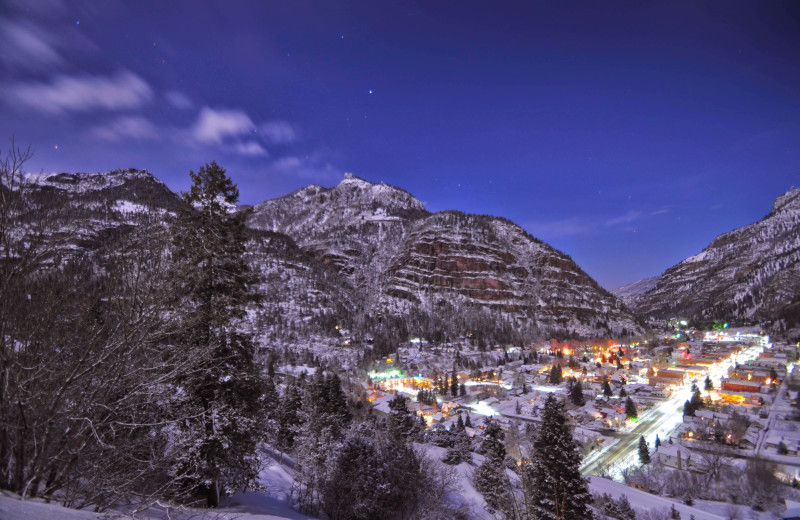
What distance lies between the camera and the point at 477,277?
14925cm

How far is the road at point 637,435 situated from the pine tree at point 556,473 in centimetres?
1855

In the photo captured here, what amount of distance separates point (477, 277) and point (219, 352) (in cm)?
14575

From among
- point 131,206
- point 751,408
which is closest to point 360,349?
point 751,408

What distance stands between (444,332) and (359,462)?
9916 cm

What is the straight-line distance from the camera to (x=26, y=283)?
460 centimetres

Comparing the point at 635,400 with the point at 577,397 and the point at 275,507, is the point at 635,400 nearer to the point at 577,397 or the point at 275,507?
the point at 577,397

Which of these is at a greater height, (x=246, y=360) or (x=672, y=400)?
(x=246, y=360)

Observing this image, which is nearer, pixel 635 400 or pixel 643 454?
pixel 643 454

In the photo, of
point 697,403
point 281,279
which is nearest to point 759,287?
point 697,403

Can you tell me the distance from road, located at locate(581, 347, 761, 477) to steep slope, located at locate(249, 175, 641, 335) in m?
72.3

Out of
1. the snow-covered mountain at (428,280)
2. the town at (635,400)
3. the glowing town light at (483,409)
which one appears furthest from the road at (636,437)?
the snow-covered mountain at (428,280)

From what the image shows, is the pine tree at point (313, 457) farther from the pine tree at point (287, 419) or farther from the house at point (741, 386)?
the house at point (741, 386)

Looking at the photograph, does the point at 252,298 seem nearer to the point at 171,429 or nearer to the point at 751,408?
the point at 171,429

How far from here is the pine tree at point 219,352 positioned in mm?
8250
